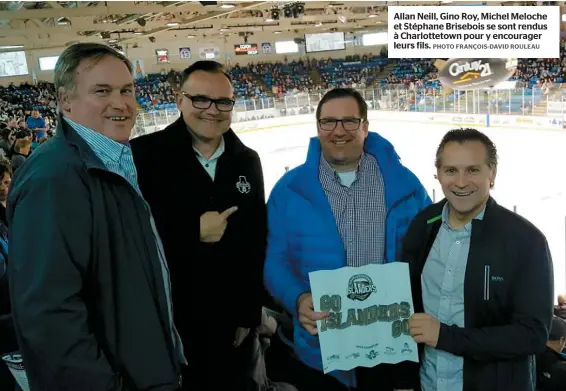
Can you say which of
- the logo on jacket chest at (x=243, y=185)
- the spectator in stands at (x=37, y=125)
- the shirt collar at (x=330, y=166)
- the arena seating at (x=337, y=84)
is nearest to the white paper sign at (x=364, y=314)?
the shirt collar at (x=330, y=166)

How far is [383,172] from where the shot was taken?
77.6 inches

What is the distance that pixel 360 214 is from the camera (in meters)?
1.92

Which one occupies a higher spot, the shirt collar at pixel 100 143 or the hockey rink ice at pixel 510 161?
the shirt collar at pixel 100 143

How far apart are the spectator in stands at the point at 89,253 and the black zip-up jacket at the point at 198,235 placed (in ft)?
1.69

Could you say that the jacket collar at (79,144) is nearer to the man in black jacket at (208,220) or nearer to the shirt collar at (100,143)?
the shirt collar at (100,143)

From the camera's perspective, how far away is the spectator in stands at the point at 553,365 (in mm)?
2480

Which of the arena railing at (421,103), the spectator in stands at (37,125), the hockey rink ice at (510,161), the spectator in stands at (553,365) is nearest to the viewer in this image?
the spectator in stands at (553,365)

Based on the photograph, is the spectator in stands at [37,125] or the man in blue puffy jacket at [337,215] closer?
the man in blue puffy jacket at [337,215]

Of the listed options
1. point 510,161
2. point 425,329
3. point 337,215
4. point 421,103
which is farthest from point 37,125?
point 421,103

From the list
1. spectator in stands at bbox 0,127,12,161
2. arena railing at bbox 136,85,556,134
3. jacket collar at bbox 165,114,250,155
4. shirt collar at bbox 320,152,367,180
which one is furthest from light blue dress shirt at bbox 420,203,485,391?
arena railing at bbox 136,85,556,134

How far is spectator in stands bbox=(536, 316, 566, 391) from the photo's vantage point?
2480 millimetres

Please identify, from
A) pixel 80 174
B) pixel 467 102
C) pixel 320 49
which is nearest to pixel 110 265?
pixel 80 174

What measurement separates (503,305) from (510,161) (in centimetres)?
1128

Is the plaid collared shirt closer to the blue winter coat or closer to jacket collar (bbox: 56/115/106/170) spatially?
the blue winter coat
